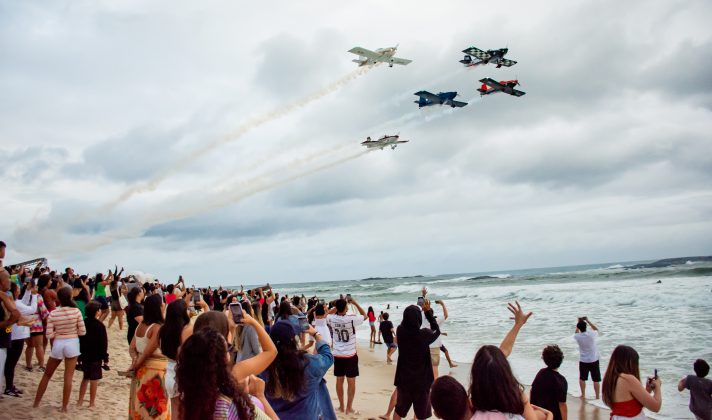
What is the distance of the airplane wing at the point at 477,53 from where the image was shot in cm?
2553

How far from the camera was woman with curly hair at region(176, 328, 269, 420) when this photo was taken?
2617mm

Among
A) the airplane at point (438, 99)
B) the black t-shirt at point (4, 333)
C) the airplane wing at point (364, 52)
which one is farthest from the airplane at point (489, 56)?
the black t-shirt at point (4, 333)

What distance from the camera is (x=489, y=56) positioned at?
25.5 meters

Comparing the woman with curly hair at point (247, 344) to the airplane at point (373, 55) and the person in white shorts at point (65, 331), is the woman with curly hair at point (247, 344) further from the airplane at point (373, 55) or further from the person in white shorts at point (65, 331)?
the airplane at point (373, 55)

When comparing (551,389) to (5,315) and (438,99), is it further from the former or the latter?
(438,99)

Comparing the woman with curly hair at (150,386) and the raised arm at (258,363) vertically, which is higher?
the raised arm at (258,363)

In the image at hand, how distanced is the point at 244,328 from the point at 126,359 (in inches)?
336

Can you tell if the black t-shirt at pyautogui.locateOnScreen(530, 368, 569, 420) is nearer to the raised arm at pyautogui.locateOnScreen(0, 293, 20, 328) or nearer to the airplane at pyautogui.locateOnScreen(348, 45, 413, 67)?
A: the raised arm at pyautogui.locateOnScreen(0, 293, 20, 328)

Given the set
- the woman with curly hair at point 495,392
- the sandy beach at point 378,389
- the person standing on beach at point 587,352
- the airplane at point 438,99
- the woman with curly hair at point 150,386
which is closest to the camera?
the woman with curly hair at point 495,392

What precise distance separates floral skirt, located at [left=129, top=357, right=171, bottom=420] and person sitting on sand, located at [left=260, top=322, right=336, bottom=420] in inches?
63.2

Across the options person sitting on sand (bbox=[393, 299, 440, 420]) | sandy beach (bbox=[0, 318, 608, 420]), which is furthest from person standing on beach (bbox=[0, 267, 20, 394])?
person sitting on sand (bbox=[393, 299, 440, 420])

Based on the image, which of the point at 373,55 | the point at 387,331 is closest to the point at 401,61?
the point at 373,55

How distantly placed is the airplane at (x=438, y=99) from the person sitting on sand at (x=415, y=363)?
916 inches

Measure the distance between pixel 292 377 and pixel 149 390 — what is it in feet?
6.64
